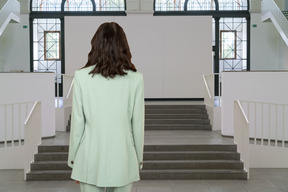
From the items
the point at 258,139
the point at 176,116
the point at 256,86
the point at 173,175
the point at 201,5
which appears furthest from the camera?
the point at 201,5

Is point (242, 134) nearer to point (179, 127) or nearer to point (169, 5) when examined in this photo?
point (179, 127)

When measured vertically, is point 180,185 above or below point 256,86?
below

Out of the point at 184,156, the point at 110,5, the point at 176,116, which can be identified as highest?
the point at 110,5

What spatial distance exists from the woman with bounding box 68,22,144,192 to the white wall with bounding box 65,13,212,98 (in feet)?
43.6

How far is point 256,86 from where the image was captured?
994 centimetres

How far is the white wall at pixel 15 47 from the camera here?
58.4 ft

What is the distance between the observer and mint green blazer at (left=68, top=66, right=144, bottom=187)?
244 cm

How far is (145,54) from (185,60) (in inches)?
61.9

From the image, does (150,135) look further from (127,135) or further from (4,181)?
(127,135)

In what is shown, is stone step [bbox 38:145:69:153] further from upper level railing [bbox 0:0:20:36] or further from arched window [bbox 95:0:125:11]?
arched window [bbox 95:0:125:11]

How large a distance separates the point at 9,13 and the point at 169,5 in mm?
6912

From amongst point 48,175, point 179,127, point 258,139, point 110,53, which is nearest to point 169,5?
point 179,127

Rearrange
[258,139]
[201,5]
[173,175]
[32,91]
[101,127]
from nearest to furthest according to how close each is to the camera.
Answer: [101,127], [173,175], [32,91], [258,139], [201,5]

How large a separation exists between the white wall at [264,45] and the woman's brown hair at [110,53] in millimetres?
16269
